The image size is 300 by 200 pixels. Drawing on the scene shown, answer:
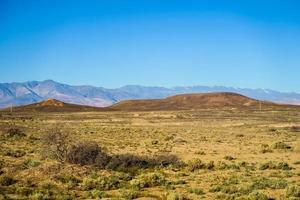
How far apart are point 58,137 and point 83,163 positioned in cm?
256

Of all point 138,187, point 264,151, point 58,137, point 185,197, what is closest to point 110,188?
point 138,187

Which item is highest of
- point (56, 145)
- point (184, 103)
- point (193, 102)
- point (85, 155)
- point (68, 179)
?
point (193, 102)

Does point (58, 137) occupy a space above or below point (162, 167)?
above

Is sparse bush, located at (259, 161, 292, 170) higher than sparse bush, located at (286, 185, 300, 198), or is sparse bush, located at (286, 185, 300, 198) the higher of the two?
sparse bush, located at (286, 185, 300, 198)

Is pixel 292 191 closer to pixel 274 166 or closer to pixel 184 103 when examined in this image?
pixel 274 166

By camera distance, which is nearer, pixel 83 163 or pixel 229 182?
pixel 229 182

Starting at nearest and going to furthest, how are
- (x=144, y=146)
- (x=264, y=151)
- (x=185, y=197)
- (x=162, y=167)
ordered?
(x=185, y=197) → (x=162, y=167) → (x=264, y=151) → (x=144, y=146)

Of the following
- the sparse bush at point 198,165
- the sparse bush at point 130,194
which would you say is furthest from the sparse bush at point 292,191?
the sparse bush at point 198,165

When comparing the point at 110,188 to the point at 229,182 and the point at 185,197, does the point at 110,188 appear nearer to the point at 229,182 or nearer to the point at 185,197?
the point at 185,197

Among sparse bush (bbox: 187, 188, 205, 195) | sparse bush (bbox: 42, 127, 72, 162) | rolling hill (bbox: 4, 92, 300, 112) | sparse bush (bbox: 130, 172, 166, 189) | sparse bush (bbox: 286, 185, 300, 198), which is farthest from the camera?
rolling hill (bbox: 4, 92, 300, 112)

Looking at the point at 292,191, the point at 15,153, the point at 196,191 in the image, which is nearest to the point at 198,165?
the point at 196,191

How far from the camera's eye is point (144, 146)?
36.2 meters

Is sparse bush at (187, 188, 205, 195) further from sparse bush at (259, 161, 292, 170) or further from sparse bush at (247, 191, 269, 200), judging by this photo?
sparse bush at (259, 161, 292, 170)

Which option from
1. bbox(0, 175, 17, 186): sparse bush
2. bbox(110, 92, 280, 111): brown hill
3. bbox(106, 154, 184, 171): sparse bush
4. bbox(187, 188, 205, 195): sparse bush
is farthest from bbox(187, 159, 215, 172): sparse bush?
bbox(110, 92, 280, 111): brown hill
